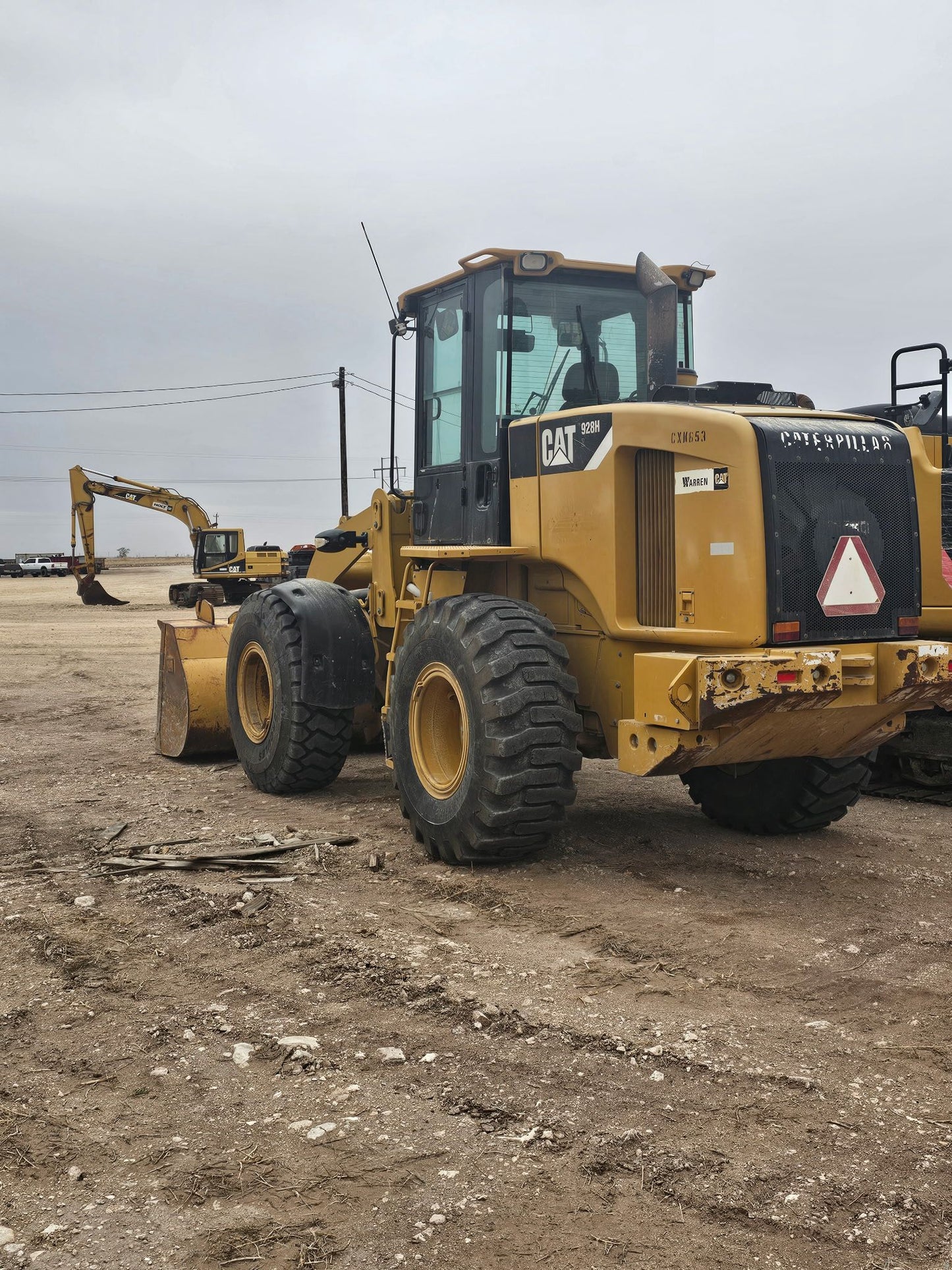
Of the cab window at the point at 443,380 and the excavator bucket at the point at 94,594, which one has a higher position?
the cab window at the point at 443,380

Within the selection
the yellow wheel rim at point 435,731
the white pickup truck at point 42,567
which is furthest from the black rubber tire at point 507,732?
the white pickup truck at point 42,567

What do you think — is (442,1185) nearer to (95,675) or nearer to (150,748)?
(150,748)

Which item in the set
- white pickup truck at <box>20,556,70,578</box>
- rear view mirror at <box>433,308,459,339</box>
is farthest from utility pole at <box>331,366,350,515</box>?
rear view mirror at <box>433,308,459,339</box>

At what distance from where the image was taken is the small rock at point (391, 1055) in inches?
164

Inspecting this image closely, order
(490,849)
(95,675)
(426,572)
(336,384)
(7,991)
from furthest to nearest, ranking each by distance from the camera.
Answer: (336,384)
(95,675)
(426,572)
(490,849)
(7,991)

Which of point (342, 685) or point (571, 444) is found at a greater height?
point (571, 444)

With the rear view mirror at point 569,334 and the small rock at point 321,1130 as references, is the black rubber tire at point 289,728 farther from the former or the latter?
the small rock at point 321,1130

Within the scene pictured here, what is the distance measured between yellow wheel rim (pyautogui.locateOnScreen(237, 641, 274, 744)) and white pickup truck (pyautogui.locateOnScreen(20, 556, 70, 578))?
5637 centimetres

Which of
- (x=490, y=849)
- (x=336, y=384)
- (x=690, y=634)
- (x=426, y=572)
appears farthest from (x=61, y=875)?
(x=336, y=384)

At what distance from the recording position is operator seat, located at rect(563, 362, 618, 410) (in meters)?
7.22

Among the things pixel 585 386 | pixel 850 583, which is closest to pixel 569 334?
pixel 585 386

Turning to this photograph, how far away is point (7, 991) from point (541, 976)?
206cm

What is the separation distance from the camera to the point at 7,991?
488cm

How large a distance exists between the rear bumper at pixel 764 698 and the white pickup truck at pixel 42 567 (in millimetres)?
60397
